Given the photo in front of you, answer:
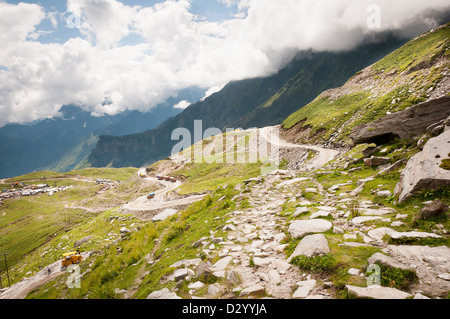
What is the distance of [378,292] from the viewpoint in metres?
4.80

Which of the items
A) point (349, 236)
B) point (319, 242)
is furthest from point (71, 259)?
point (349, 236)

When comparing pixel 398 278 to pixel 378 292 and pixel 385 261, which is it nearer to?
pixel 385 261

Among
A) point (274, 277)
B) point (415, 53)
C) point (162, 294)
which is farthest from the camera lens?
point (415, 53)

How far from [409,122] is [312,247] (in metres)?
20.0

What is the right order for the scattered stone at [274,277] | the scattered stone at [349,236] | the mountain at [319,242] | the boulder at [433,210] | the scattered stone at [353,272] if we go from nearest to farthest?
the mountain at [319,242]
the scattered stone at [353,272]
the scattered stone at [274,277]
the boulder at [433,210]
the scattered stone at [349,236]

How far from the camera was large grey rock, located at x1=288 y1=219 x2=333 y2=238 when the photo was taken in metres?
8.98

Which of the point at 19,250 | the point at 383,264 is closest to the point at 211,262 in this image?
the point at 383,264

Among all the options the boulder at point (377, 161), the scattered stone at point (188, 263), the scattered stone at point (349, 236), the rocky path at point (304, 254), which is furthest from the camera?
the boulder at point (377, 161)

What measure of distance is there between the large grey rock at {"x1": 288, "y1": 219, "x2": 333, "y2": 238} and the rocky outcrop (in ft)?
51.9

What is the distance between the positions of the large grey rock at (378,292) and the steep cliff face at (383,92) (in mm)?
42837

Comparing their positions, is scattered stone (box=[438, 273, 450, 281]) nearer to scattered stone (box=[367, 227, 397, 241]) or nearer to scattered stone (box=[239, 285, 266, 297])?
scattered stone (box=[367, 227, 397, 241])

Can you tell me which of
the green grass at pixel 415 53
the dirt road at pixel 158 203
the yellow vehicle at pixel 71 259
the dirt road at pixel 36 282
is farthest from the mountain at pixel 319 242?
the green grass at pixel 415 53

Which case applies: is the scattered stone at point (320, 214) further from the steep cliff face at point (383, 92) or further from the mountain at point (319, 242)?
the steep cliff face at point (383, 92)

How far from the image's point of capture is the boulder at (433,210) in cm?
732
